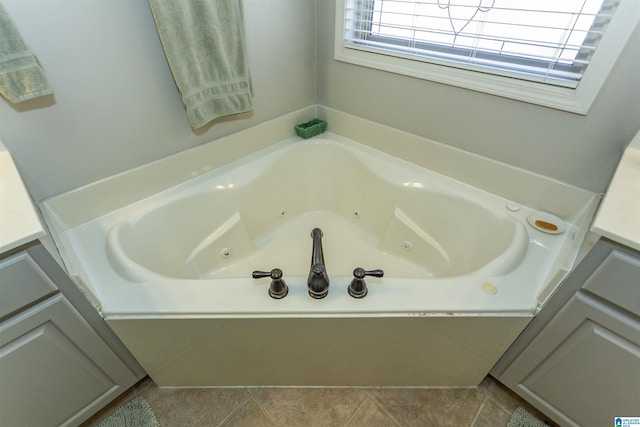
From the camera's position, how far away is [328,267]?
148 centimetres

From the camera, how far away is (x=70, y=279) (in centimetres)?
81

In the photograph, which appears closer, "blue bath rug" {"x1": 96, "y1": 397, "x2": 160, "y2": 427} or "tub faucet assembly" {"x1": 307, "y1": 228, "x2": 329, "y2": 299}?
"tub faucet assembly" {"x1": 307, "y1": 228, "x2": 329, "y2": 299}

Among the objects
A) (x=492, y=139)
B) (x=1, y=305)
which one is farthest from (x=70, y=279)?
(x=492, y=139)

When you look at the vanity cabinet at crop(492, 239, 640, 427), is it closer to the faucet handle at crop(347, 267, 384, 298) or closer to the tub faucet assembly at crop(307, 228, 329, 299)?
the faucet handle at crop(347, 267, 384, 298)

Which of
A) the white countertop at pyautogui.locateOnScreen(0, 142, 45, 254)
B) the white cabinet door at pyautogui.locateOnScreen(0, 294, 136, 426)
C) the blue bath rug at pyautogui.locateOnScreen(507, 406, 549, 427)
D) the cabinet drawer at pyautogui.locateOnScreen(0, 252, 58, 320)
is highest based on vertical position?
the white countertop at pyautogui.locateOnScreen(0, 142, 45, 254)

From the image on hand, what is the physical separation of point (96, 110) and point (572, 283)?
1536mm

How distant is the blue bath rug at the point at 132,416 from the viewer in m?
1.13

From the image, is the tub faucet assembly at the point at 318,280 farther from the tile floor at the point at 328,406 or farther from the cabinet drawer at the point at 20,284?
the cabinet drawer at the point at 20,284

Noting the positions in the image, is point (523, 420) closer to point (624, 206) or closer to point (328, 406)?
A: point (328, 406)

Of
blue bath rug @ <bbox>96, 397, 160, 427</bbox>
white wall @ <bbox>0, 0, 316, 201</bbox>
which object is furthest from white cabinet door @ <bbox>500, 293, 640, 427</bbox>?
white wall @ <bbox>0, 0, 316, 201</bbox>

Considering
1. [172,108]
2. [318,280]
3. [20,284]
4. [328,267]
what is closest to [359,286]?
[318,280]

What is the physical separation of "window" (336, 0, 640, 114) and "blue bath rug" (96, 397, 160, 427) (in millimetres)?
1693

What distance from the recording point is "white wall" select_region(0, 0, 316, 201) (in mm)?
888

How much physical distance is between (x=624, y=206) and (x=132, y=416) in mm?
1703
